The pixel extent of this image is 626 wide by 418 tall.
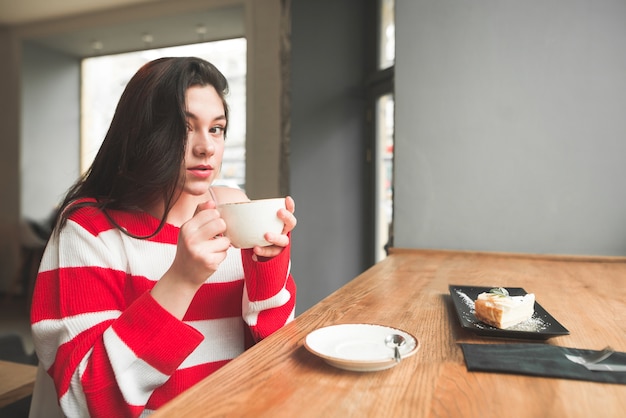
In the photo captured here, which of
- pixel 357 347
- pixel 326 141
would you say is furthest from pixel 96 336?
pixel 326 141

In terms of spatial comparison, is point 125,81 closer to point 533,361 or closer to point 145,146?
point 145,146

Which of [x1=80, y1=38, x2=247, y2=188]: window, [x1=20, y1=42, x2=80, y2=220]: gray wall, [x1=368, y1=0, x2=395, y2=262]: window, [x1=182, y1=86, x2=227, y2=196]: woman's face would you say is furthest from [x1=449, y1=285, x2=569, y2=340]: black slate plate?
[x1=20, y1=42, x2=80, y2=220]: gray wall

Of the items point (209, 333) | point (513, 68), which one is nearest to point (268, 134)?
point (513, 68)

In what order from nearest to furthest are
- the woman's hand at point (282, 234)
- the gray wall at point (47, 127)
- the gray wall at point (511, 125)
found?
the woman's hand at point (282, 234) < the gray wall at point (511, 125) < the gray wall at point (47, 127)

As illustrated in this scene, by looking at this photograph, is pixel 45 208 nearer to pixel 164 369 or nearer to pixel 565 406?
pixel 164 369

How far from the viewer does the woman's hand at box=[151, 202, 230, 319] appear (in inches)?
26.1

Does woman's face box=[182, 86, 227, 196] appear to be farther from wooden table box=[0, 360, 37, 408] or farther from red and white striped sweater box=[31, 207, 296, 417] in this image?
wooden table box=[0, 360, 37, 408]

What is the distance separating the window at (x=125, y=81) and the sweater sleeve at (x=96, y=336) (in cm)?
350

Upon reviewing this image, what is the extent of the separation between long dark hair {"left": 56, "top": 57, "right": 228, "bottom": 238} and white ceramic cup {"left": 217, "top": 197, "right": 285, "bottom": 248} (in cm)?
23

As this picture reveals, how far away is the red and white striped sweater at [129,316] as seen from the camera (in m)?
0.70

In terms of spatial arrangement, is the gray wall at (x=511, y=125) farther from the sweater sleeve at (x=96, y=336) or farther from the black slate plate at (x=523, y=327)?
the sweater sleeve at (x=96, y=336)

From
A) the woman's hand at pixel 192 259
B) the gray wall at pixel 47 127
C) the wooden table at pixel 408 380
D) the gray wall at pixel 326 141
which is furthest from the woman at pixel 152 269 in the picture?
the gray wall at pixel 47 127

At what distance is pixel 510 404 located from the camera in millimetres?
504

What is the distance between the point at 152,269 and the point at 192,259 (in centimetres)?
28
